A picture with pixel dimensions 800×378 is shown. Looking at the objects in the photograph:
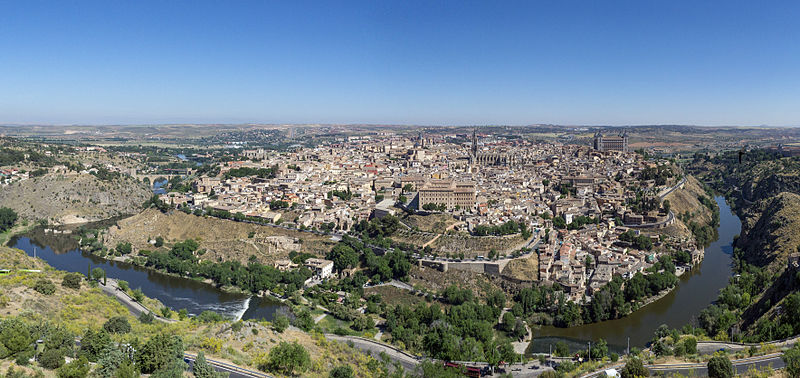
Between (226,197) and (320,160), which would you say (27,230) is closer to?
(226,197)

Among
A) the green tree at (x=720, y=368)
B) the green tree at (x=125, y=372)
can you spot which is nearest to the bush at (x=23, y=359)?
the green tree at (x=125, y=372)

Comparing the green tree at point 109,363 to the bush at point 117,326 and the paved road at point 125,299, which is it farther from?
the paved road at point 125,299

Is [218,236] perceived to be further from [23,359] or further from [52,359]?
[23,359]

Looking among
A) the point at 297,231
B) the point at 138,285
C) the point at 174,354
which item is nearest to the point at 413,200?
the point at 297,231

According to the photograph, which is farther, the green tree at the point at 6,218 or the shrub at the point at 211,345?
the green tree at the point at 6,218

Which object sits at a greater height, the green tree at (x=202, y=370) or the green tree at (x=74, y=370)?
the green tree at (x=74, y=370)

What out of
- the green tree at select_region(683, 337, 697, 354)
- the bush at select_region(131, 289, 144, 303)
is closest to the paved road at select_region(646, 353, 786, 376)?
the green tree at select_region(683, 337, 697, 354)
